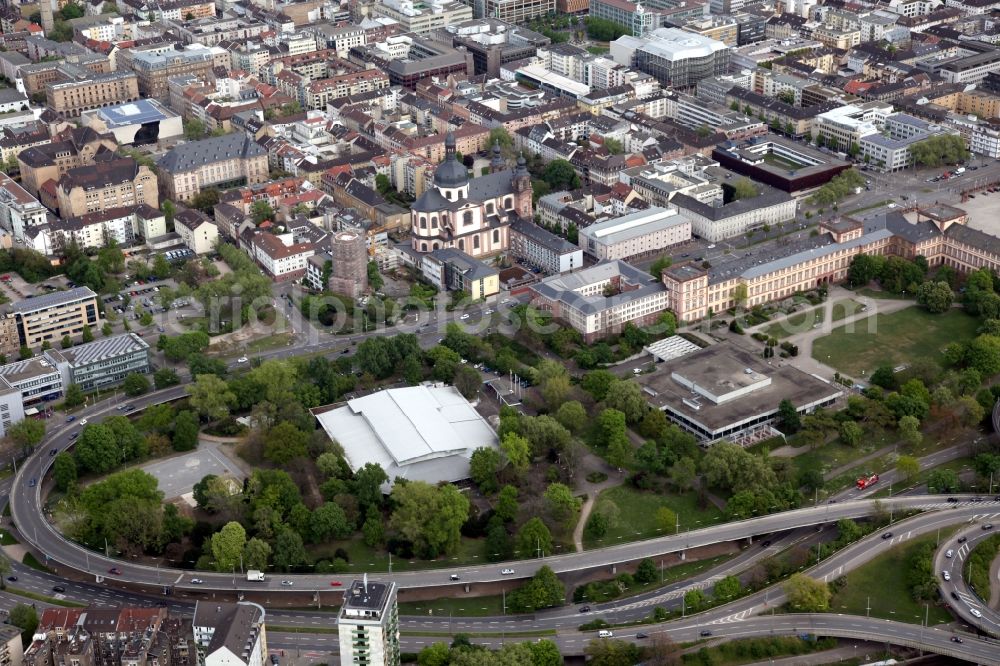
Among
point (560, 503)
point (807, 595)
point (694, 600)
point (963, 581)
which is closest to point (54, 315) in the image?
point (560, 503)

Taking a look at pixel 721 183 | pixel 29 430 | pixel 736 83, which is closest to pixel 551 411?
pixel 29 430

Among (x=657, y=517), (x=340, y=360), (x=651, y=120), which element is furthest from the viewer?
(x=651, y=120)

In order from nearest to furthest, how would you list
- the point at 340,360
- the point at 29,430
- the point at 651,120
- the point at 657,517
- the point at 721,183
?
the point at 657,517 < the point at 29,430 < the point at 340,360 < the point at 721,183 < the point at 651,120

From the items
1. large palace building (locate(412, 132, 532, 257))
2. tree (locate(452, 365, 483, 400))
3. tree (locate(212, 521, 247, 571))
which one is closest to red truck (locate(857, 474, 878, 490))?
tree (locate(452, 365, 483, 400))

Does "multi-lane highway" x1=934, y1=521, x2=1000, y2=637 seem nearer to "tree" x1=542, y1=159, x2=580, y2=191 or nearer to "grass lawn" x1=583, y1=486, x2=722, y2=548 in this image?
"grass lawn" x1=583, y1=486, x2=722, y2=548

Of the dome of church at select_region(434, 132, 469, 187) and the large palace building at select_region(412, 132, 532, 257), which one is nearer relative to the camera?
the large palace building at select_region(412, 132, 532, 257)

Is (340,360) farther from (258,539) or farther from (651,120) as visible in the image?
(651,120)

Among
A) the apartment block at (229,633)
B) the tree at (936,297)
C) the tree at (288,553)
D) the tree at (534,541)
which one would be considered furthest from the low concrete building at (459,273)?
the apartment block at (229,633)
